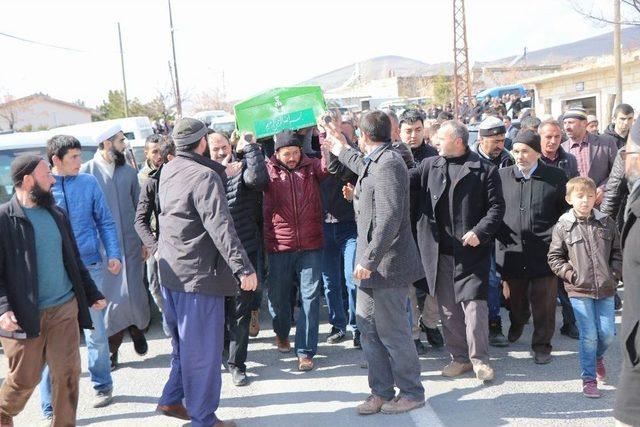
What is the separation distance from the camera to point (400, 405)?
4.48m

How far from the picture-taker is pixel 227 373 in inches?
221

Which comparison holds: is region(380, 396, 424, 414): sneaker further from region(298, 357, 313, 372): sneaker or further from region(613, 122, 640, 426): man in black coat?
region(613, 122, 640, 426): man in black coat

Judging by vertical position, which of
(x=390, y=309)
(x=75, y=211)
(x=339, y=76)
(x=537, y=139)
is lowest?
(x=390, y=309)

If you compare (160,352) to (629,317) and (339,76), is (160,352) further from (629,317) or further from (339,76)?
(339,76)

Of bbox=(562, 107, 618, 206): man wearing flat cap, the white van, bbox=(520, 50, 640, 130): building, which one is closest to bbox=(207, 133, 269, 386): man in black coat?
the white van

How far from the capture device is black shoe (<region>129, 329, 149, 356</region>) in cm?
597

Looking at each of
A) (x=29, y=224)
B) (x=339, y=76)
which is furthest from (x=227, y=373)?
(x=339, y=76)

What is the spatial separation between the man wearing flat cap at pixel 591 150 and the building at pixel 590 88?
1134 centimetres

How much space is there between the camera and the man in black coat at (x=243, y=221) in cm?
528

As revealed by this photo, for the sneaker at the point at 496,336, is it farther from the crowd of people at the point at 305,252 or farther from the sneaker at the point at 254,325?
the sneaker at the point at 254,325

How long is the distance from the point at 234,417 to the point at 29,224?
1.93 m

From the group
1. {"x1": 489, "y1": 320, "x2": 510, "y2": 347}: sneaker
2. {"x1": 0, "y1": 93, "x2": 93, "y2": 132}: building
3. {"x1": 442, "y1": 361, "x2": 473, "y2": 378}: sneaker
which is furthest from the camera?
{"x1": 0, "y1": 93, "x2": 93, "y2": 132}: building

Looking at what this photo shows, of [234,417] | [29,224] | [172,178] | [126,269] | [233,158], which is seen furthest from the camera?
[233,158]

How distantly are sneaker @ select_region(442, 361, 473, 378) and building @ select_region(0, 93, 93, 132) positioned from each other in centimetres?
4988
